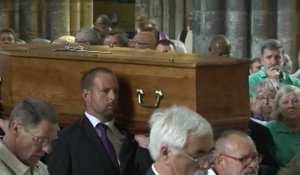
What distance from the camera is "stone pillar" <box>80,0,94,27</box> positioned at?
1956 centimetres

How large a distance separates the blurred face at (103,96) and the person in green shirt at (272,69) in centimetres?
288

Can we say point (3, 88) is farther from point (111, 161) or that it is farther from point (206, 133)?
point (206, 133)

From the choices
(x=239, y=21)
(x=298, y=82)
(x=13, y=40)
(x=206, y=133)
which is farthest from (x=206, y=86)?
(x=239, y=21)

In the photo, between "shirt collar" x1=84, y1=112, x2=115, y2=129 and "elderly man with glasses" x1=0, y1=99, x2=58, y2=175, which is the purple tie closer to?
"shirt collar" x1=84, y1=112, x2=115, y2=129

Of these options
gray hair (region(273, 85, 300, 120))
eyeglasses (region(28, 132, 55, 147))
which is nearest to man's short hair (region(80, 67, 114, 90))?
eyeglasses (region(28, 132, 55, 147))

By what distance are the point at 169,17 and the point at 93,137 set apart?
17.0 meters

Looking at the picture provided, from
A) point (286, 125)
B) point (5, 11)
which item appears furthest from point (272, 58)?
point (5, 11)

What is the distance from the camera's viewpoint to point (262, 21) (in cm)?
1161

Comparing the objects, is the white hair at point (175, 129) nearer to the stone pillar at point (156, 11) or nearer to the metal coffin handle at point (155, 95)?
the metal coffin handle at point (155, 95)

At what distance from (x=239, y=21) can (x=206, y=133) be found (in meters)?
7.95

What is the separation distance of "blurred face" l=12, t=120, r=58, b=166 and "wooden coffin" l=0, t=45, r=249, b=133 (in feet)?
3.93

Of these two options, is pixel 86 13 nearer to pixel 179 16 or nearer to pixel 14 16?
pixel 14 16

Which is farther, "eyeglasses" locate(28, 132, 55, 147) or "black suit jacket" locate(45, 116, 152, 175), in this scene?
"black suit jacket" locate(45, 116, 152, 175)

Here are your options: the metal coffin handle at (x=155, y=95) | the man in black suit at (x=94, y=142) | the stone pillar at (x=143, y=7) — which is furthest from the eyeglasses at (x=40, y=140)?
the stone pillar at (x=143, y=7)
